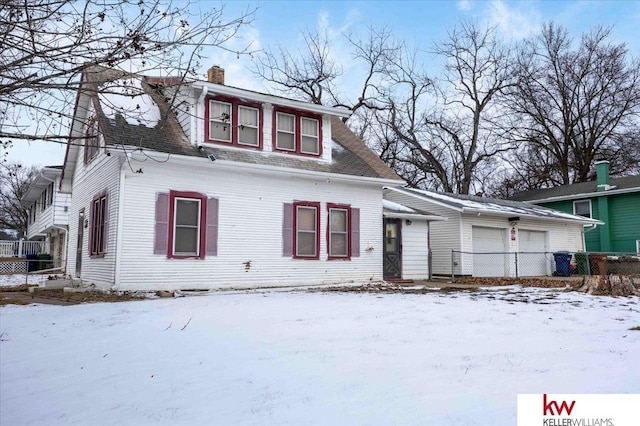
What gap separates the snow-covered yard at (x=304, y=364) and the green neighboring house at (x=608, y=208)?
19.5m

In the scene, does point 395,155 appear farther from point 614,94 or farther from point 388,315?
point 388,315

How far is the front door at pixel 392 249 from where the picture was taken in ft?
53.9

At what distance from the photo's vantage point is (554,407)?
361 centimetres

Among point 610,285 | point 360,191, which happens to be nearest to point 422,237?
point 360,191

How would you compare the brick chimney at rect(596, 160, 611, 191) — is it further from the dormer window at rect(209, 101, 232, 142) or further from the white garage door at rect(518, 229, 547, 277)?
the dormer window at rect(209, 101, 232, 142)

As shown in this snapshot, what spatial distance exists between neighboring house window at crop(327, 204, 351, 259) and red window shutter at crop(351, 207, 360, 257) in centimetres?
11

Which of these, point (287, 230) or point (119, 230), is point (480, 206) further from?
point (119, 230)

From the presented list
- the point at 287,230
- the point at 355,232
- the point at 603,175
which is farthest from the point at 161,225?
the point at 603,175

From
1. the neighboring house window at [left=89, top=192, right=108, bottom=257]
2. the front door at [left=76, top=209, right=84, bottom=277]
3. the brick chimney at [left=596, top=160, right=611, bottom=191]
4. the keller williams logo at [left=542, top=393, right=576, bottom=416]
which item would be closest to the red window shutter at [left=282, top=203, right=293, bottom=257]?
the neighboring house window at [left=89, top=192, right=108, bottom=257]

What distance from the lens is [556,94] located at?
112ft

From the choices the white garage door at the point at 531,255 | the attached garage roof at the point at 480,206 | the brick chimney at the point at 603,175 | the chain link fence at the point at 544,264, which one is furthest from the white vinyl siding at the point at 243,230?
the brick chimney at the point at 603,175

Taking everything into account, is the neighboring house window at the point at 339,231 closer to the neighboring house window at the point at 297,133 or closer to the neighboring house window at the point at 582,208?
the neighboring house window at the point at 297,133

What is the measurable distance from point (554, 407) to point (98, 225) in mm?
12240

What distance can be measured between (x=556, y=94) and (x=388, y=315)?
104 feet
